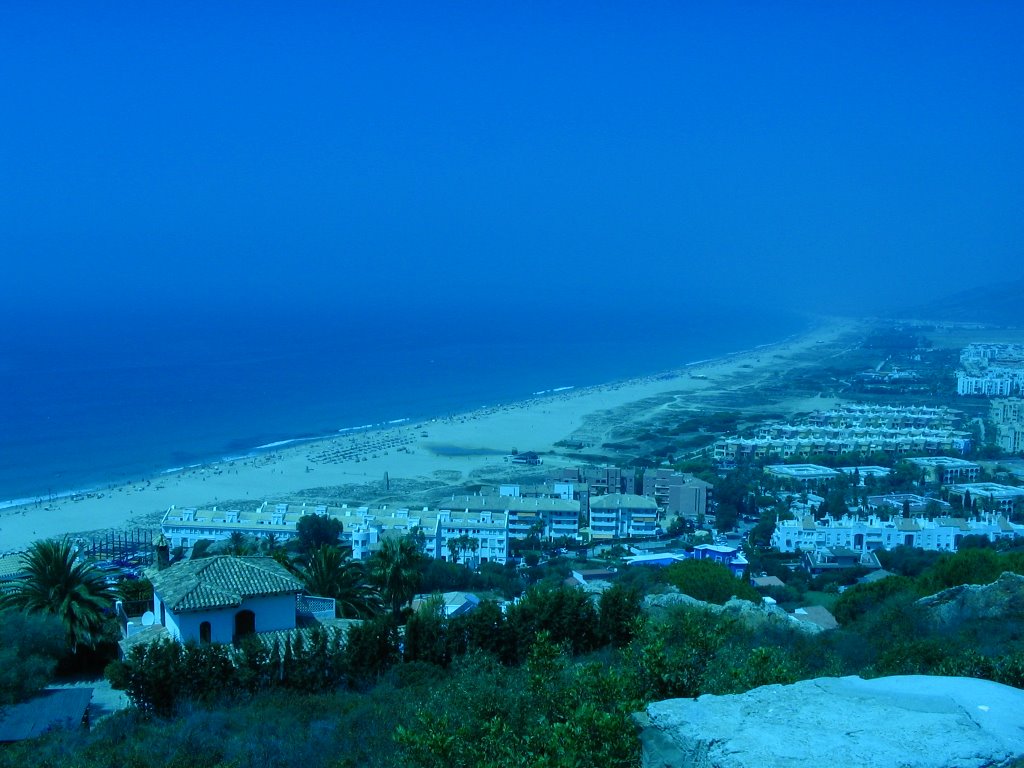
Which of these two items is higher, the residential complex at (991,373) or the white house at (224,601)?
the residential complex at (991,373)

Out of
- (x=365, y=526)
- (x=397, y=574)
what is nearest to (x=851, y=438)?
(x=365, y=526)

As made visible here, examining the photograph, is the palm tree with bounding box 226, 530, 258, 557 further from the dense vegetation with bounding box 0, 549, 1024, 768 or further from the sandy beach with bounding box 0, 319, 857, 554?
the dense vegetation with bounding box 0, 549, 1024, 768

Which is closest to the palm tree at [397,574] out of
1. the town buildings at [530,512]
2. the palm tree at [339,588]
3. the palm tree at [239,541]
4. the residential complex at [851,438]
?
the palm tree at [339,588]

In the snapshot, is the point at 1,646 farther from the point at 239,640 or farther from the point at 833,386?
the point at 833,386

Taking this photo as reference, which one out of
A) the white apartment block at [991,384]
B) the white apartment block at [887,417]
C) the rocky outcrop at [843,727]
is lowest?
the rocky outcrop at [843,727]

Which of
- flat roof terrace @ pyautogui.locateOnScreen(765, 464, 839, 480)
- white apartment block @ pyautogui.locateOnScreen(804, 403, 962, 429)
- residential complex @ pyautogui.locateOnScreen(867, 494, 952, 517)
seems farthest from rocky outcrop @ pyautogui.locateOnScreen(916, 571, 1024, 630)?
white apartment block @ pyautogui.locateOnScreen(804, 403, 962, 429)

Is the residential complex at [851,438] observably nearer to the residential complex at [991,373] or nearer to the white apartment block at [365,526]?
the residential complex at [991,373]
